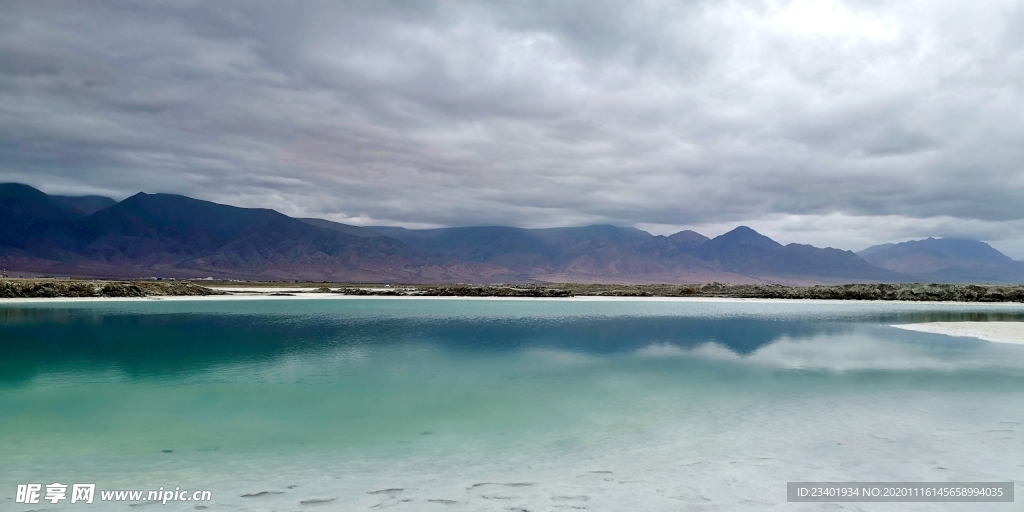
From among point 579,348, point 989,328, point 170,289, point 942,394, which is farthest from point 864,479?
point 170,289

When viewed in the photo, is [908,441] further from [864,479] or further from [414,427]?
[414,427]

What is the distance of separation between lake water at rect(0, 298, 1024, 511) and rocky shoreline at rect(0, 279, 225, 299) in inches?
1770

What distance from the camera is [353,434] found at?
1120cm

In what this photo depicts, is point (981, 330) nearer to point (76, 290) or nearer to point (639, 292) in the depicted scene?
point (639, 292)

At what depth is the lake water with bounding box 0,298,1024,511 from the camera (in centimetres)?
820

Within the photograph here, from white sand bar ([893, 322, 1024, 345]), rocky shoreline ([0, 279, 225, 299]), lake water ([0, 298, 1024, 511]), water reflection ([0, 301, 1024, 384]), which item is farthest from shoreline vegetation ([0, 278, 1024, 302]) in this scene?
lake water ([0, 298, 1024, 511])

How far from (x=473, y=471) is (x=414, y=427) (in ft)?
10.4

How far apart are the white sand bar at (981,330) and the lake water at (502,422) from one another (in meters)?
4.40

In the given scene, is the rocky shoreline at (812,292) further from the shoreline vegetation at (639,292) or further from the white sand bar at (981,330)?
the white sand bar at (981,330)

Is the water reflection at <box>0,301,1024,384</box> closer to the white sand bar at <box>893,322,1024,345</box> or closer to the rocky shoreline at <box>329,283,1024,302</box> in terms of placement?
the white sand bar at <box>893,322,1024,345</box>

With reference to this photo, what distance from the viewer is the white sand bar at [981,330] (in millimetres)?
27609

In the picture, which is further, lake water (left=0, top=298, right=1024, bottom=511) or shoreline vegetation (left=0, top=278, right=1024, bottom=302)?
shoreline vegetation (left=0, top=278, right=1024, bottom=302)

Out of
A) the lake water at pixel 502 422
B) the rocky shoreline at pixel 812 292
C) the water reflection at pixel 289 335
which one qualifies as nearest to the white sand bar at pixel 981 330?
the water reflection at pixel 289 335

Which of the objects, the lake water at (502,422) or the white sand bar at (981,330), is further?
the white sand bar at (981,330)
